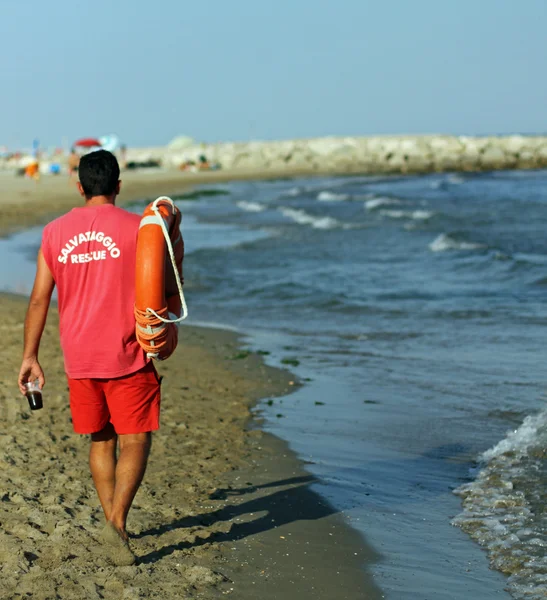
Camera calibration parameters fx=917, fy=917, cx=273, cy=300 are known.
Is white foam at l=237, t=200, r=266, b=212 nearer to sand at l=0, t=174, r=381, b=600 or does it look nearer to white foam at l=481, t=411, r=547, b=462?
sand at l=0, t=174, r=381, b=600

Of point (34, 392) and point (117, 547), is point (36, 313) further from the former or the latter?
point (117, 547)

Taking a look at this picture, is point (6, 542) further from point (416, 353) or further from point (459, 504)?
point (416, 353)

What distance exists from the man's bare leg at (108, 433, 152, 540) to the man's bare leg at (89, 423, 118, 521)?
10 centimetres

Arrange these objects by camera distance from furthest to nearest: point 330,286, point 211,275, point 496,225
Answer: point 496,225, point 211,275, point 330,286

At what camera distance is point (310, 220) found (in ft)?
84.1

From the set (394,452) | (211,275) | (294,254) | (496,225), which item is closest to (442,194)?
(496,225)

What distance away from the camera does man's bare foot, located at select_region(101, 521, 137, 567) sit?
3.68 metres

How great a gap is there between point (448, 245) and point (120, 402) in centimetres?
1495

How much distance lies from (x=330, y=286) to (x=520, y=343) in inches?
182

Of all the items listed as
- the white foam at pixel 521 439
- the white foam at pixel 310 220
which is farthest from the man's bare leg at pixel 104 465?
the white foam at pixel 310 220

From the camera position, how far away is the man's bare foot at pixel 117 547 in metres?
3.68

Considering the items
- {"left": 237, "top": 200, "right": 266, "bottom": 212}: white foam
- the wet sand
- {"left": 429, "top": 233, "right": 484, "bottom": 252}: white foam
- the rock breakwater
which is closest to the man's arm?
{"left": 429, "top": 233, "right": 484, "bottom": 252}: white foam

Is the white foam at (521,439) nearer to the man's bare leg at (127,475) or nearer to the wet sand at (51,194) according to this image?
the man's bare leg at (127,475)

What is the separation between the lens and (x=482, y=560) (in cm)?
398
